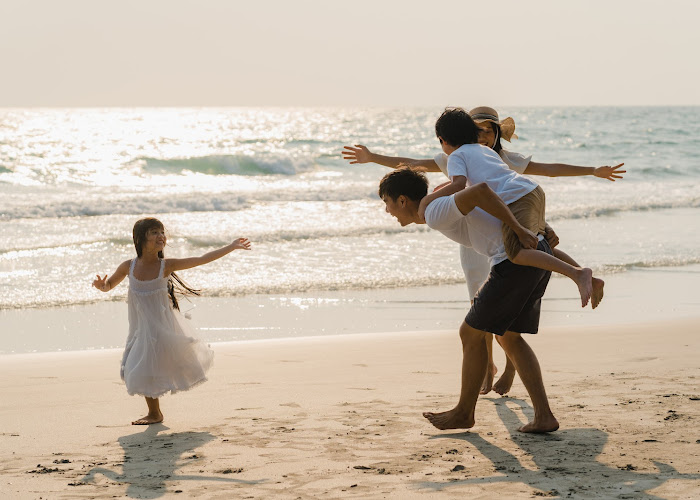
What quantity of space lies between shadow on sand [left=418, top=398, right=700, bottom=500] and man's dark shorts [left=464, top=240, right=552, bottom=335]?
0.56m

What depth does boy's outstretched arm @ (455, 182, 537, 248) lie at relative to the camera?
3660 millimetres

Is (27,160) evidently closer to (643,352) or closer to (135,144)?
(135,144)

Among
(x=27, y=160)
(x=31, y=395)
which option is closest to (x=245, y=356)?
(x=31, y=395)

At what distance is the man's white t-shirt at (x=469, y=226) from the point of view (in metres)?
3.72

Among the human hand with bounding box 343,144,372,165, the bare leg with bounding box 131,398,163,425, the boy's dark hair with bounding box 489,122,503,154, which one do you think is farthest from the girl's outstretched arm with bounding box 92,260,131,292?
the boy's dark hair with bounding box 489,122,503,154

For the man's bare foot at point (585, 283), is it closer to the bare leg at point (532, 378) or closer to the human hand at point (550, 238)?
the human hand at point (550, 238)

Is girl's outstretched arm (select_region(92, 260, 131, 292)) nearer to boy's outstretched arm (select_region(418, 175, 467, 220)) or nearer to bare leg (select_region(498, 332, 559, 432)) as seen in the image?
boy's outstretched arm (select_region(418, 175, 467, 220))

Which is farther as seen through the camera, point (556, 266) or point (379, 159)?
point (379, 159)

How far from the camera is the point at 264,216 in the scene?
706 inches

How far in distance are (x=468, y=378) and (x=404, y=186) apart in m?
0.98

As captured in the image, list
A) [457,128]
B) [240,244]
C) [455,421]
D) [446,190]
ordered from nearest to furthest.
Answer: [446,190] → [457,128] → [455,421] → [240,244]

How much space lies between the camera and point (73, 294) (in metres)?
9.12

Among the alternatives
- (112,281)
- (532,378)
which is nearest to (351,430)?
(532,378)

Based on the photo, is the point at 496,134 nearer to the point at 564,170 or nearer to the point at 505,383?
the point at 564,170
